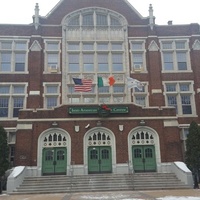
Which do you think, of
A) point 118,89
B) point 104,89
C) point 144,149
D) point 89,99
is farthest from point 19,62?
point 144,149

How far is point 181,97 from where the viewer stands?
1169 inches

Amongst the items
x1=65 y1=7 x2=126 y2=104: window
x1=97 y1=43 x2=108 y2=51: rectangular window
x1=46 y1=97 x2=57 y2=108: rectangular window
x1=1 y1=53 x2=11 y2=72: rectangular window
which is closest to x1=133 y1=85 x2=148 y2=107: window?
x1=65 y1=7 x2=126 y2=104: window

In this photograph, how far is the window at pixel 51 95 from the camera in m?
28.7

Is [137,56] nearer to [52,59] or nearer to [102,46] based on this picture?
[102,46]

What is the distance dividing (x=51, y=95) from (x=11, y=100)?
12.0ft

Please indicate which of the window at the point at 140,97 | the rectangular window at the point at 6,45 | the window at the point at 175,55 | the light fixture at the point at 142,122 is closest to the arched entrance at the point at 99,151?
the light fixture at the point at 142,122

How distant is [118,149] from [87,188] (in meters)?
4.87

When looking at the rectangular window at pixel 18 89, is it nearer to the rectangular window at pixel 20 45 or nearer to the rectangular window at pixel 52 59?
the rectangular window at pixel 52 59

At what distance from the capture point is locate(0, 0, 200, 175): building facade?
2420 cm

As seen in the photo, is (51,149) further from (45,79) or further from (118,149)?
(45,79)

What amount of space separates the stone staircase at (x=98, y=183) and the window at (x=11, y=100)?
7.98 meters

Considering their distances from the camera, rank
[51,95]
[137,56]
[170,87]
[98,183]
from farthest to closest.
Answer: [137,56] → [170,87] → [51,95] → [98,183]

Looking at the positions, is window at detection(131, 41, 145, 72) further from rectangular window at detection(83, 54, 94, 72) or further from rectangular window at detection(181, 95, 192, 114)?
rectangular window at detection(181, 95, 192, 114)

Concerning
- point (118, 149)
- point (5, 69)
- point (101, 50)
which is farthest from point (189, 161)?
point (5, 69)
